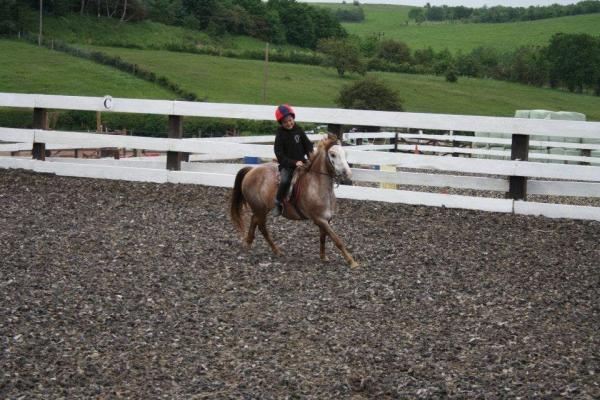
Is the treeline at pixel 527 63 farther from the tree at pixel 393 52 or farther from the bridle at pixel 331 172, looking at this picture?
the bridle at pixel 331 172

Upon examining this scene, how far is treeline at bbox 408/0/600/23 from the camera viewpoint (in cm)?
17450

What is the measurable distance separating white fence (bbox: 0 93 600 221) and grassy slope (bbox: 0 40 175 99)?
60.2 m

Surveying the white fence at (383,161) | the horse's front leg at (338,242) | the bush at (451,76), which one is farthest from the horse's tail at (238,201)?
the bush at (451,76)

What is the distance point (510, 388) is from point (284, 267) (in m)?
4.24

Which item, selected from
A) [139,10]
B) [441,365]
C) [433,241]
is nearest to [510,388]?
[441,365]

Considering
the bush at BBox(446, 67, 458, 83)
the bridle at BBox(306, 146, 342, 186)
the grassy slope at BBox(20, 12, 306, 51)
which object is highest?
the grassy slope at BBox(20, 12, 306, 51)

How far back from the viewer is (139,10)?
4333 inches

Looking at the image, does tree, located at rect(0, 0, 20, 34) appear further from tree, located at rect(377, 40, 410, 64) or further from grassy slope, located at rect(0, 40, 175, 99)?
tree, located at rect(377, 40, 410, 64)

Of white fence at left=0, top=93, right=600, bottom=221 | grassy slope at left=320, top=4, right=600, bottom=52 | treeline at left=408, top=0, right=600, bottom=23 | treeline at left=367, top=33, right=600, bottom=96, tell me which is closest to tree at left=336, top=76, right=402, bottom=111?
white fence at left=0, top=93, right=600, bottom=221

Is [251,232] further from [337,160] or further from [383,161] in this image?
[383,161]

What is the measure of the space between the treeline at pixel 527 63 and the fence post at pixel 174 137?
329ft

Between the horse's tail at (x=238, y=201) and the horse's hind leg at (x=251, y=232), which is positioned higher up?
the horse's tail at (x=238, y=201)

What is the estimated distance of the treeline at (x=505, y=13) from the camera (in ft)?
573

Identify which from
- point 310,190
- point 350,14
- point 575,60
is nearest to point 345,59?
point 575,60
